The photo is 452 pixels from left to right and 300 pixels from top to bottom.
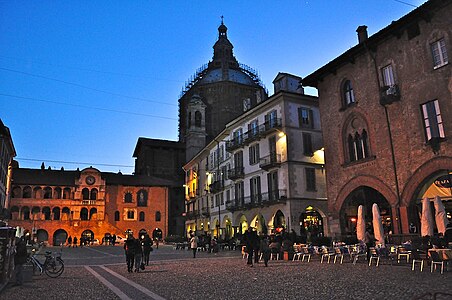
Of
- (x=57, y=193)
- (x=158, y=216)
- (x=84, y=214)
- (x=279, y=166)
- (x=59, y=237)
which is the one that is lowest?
(x=59, y=237)

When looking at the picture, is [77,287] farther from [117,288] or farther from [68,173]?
[68,173]

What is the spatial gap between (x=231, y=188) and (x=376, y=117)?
76.8 feet

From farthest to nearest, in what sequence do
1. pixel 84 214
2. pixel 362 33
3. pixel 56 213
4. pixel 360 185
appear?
pixel 84 214, pixel 56 213, pixel 362 33, pixel 360 185

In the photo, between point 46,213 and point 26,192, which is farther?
point 46,213

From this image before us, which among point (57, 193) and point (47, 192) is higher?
point (47, 192)

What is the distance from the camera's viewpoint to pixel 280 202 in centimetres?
3272

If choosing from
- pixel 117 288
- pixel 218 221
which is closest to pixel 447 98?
pixel 117 288

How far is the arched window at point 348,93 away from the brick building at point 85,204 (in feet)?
155

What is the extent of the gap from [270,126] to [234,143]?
7.22 m

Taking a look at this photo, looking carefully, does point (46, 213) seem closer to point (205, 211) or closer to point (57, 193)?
point (57, 193)

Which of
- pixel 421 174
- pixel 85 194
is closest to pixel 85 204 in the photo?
pixel 85 194

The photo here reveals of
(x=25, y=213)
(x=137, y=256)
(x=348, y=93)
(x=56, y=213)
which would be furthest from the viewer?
(x=56, y=213)

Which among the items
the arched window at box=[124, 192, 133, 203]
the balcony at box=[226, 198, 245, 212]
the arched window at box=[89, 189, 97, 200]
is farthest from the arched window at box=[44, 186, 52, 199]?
the balcony at box=[226, 198, 245, 212]

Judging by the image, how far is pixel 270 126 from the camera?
34.4m
